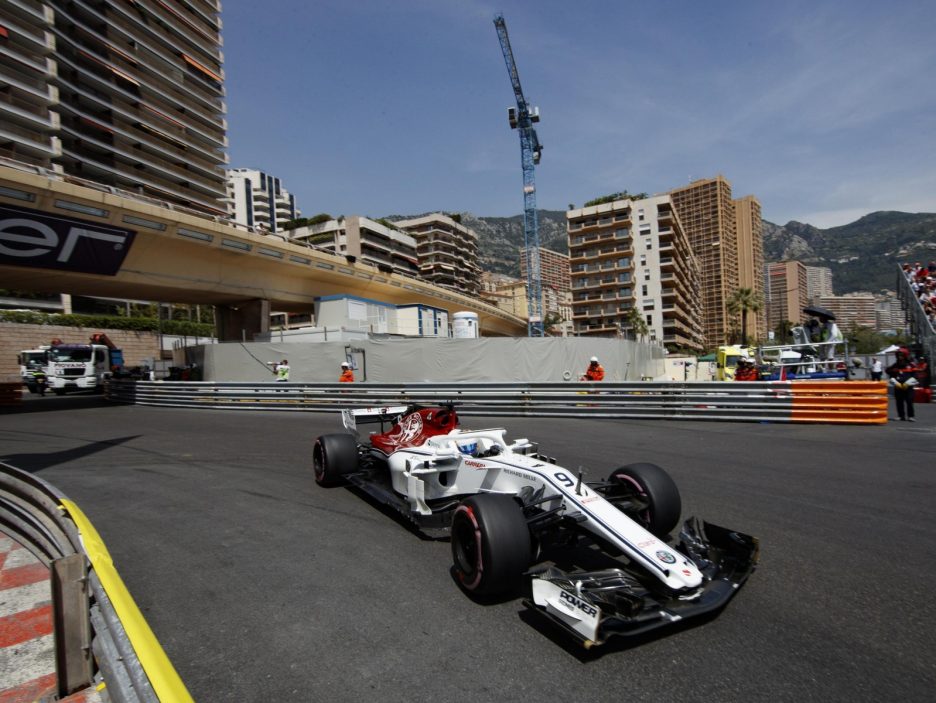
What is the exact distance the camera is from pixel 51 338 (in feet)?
124

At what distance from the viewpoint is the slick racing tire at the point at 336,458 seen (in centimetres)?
603

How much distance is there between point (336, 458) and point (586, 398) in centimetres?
753

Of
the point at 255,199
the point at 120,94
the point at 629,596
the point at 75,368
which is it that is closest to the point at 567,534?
the point at 629,596

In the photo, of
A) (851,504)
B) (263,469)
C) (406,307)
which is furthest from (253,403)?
(406,307)

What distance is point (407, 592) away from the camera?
357 centimetres

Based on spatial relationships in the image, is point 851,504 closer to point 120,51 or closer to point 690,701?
point 690,701

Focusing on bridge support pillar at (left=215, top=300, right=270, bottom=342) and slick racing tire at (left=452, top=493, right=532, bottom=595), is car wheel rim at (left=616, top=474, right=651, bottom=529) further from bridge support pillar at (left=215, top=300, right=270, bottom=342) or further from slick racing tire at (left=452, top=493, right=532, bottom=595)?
bridge support pillar at (left=215, top=300, right=270, bottom=342)

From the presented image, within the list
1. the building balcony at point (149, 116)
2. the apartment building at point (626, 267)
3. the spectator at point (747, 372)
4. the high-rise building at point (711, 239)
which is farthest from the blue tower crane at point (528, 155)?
the high-rise building at point (711, 239)

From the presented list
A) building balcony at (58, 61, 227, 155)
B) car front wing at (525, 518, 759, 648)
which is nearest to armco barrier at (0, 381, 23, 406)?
car front wing at (525, 518, 759, 648)

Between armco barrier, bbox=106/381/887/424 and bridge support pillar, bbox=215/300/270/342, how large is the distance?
11267mm

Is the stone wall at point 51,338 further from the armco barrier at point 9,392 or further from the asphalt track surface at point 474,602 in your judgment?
the asphalt track surface at point 474,602

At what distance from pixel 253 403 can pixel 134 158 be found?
60734 mm

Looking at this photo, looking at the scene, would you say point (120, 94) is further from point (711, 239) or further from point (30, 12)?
point (711, 239)

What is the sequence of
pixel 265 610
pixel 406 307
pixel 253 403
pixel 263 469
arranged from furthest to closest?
pixel 406 307
pixel 253 403
pixel 263 469
pixel 265 610
